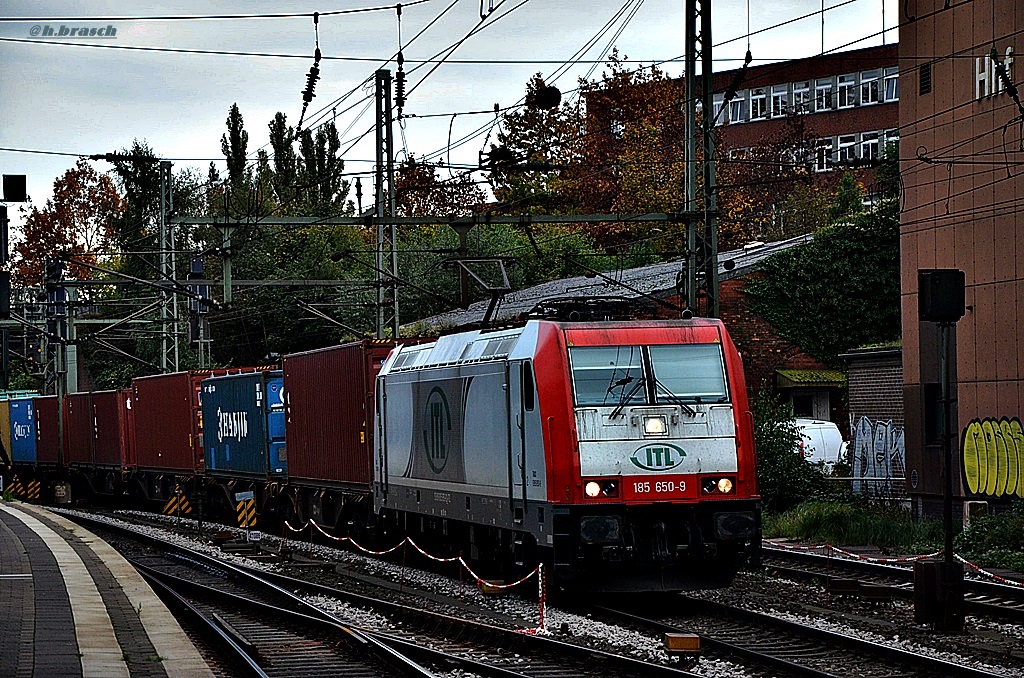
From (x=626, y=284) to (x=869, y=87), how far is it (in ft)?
112

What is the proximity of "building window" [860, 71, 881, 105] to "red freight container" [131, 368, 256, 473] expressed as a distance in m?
41.8

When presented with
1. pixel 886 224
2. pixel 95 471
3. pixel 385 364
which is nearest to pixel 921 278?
pixel 385 364

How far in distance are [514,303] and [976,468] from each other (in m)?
22.9

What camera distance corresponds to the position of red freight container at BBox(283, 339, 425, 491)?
2377 cm

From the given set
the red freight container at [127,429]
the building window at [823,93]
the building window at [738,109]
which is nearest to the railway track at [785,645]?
the red freight container at [127,429]

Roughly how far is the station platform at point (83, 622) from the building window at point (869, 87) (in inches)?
2135

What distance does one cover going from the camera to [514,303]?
151 ft

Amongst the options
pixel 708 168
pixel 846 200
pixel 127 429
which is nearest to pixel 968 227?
pixel 708 168

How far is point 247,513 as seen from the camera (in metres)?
28.8

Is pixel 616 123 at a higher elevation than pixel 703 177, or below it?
higher

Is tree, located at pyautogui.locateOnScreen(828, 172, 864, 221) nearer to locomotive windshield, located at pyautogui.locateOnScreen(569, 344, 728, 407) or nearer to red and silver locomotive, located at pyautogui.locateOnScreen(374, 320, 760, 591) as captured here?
locomotive windshield, located at pyautogui.locateOnScreen(569, 344, 728, 407)

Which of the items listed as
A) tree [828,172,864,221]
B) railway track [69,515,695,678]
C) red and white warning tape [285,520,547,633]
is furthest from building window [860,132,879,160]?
railway track [69,515,695,678]

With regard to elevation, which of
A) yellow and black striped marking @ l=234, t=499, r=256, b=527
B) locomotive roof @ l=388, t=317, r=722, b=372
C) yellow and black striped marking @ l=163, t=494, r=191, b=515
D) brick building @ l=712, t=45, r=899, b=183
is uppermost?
brick building @ l=712, t=45, r=899, b=183

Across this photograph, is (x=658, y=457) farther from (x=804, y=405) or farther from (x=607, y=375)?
(x=804, y=405)
